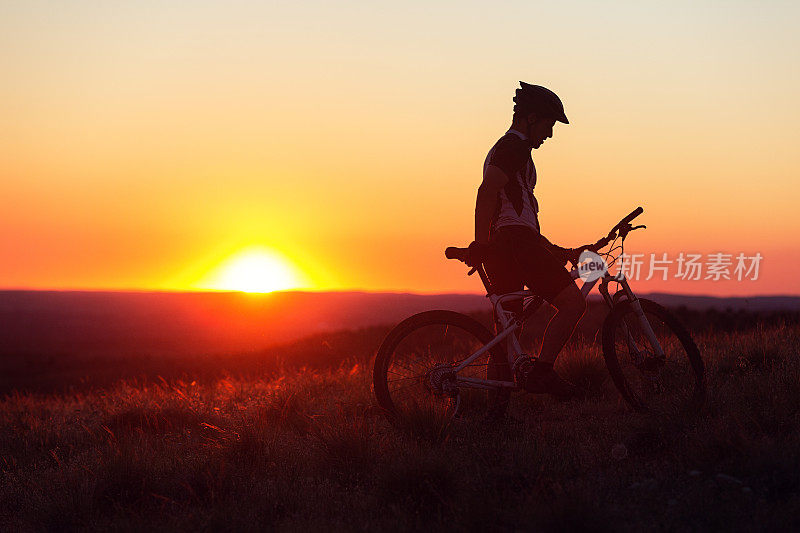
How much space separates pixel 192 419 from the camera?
8.36m

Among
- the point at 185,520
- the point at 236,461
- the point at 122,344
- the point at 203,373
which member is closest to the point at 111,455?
the point at 236,461

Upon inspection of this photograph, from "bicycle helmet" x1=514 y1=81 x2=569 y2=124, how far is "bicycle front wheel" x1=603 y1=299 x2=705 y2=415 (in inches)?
67.8

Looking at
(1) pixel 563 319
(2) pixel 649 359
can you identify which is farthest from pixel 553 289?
(2) pixel 649 359

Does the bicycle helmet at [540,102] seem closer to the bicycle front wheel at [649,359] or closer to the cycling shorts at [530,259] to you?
the cycling shorts at [530,259]

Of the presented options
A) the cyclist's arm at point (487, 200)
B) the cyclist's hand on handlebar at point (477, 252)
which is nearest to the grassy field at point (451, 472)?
the cyclist's hand on handlebar at point (477, 252)

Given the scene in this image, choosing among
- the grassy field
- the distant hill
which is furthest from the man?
the distant hill

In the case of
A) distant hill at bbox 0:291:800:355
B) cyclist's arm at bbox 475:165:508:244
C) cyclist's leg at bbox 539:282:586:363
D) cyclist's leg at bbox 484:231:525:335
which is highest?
cyclist's arm at bbox 475:165:508:244

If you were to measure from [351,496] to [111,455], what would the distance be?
6.93ft

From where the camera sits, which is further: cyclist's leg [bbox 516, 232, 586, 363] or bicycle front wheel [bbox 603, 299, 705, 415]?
bicycle front wheel [bbox 603, 299, 705, 415]

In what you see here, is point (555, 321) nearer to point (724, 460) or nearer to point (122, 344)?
point (724, 460)

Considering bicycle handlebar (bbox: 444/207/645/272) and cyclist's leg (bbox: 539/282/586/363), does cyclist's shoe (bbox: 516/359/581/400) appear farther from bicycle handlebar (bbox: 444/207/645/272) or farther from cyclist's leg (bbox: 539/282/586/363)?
bicycle handlebar (bbox: 444/207/645/272)

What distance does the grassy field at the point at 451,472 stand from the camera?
177 inches

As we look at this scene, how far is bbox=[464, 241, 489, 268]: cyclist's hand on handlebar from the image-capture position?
606cm

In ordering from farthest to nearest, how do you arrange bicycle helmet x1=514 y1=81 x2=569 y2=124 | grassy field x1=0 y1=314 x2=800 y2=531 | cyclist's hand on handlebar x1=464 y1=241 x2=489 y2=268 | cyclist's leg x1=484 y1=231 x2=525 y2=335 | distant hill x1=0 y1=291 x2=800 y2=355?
distant hill x1=0 y1=291 x2=800 y2=355 → bicycle helmet x1=514 y1=81 x2=569 y2=124 → cyclist's leg x1=484 y1=231 x2=525 y2=335 → cyclist's hand on handlebar x1=464 y1=241 x2=489 y2=268 → grassy field x1=0 y1=314 x2=800 y2=531
